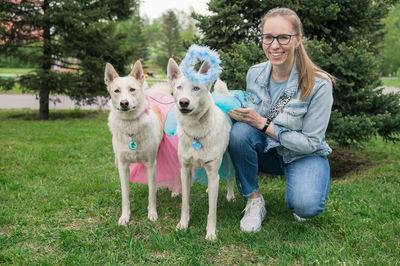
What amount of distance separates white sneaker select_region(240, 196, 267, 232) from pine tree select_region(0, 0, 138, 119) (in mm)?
7560

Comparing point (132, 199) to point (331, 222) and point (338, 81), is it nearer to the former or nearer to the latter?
point (331, 222)

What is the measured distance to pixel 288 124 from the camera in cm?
316

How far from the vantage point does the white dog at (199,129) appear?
274 cm

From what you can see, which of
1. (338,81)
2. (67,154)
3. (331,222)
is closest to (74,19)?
(67,154)

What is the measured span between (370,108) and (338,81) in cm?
72

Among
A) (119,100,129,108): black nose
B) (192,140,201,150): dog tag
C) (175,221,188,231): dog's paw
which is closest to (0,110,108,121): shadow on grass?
(119,100,129,108): black nose

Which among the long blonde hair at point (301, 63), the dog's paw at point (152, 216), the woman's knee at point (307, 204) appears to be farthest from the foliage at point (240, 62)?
the dog's paw at point (152, 216)

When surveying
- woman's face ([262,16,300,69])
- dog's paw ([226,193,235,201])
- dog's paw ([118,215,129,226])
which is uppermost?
woman's face ([262,16,300,69])

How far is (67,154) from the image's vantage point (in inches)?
234

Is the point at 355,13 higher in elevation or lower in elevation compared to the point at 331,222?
higher

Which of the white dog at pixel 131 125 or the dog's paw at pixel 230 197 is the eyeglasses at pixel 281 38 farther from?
the dog's paw at pixel 230 197

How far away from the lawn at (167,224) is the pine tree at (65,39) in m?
4.48

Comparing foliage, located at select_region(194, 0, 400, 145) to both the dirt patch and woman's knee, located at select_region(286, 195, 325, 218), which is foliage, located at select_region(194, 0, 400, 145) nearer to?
the dirt patch

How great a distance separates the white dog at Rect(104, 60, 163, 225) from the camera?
10.5 feet
